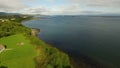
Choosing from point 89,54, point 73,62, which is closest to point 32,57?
point 73,62

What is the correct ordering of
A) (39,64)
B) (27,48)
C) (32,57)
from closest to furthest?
1. (39,64)
2. (32,57)
3. (27,48)

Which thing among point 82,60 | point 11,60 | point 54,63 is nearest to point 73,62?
point 82,60

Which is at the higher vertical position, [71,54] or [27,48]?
[27,48]

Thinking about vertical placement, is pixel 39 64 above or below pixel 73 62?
above

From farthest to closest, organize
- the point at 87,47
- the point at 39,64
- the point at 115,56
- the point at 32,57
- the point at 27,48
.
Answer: the point at 87,47
the point at 115,56
the point at 27,48
the point at 32,57
the point at 39,64

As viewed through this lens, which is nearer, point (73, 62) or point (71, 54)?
point (73, 62)

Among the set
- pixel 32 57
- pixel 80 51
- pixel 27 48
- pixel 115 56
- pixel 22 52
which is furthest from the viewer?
pixel 80 51

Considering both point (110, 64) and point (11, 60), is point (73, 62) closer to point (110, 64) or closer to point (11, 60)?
point (110, 64)

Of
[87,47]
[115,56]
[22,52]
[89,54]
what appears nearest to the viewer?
[22,52]

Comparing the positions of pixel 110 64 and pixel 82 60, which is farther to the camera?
pixel 82 60

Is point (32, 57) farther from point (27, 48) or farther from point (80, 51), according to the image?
point (80, 51)
